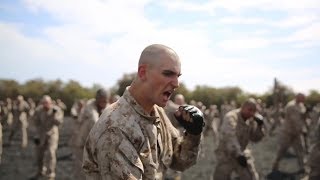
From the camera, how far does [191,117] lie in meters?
3.48

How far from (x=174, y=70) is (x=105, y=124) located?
2.19ft

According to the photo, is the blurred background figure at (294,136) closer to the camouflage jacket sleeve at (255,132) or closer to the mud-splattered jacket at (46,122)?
the camouflage jacket sleeve at (255,132)

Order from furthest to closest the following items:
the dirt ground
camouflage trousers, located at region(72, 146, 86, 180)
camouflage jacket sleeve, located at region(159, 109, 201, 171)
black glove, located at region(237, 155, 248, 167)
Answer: the dirt ground → camouflage trousers, located at region(72, 146, 86, 180) → black glove, located at region(237, 155, 248, 167) → camouflage jacket sleeve, located at region(159, 109, 201, 171)

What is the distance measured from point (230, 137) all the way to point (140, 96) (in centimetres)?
486

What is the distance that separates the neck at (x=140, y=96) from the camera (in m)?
3.37

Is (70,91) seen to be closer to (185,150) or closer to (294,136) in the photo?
(294,136)

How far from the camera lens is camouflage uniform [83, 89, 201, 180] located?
298 centimetres

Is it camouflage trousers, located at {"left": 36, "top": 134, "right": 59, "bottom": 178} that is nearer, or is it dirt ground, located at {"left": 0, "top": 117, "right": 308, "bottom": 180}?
camouflage trousers, located at {"left": 36, "top": 134, "right": 59, "bottom": 178}

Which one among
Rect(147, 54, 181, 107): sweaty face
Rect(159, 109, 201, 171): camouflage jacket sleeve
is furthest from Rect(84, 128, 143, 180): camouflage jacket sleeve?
Rect(159, 109, 201, 171): camouflage jacket sleeve

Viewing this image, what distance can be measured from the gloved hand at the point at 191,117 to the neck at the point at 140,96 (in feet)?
0.93

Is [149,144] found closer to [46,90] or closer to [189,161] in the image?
[189,161]

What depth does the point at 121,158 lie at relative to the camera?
296 cm

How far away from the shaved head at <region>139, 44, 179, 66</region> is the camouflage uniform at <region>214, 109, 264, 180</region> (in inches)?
192

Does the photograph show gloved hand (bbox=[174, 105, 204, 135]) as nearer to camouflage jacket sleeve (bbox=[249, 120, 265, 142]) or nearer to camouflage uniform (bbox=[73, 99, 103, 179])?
camouflage uniform (bbox=[73, 99, 103, 179])
